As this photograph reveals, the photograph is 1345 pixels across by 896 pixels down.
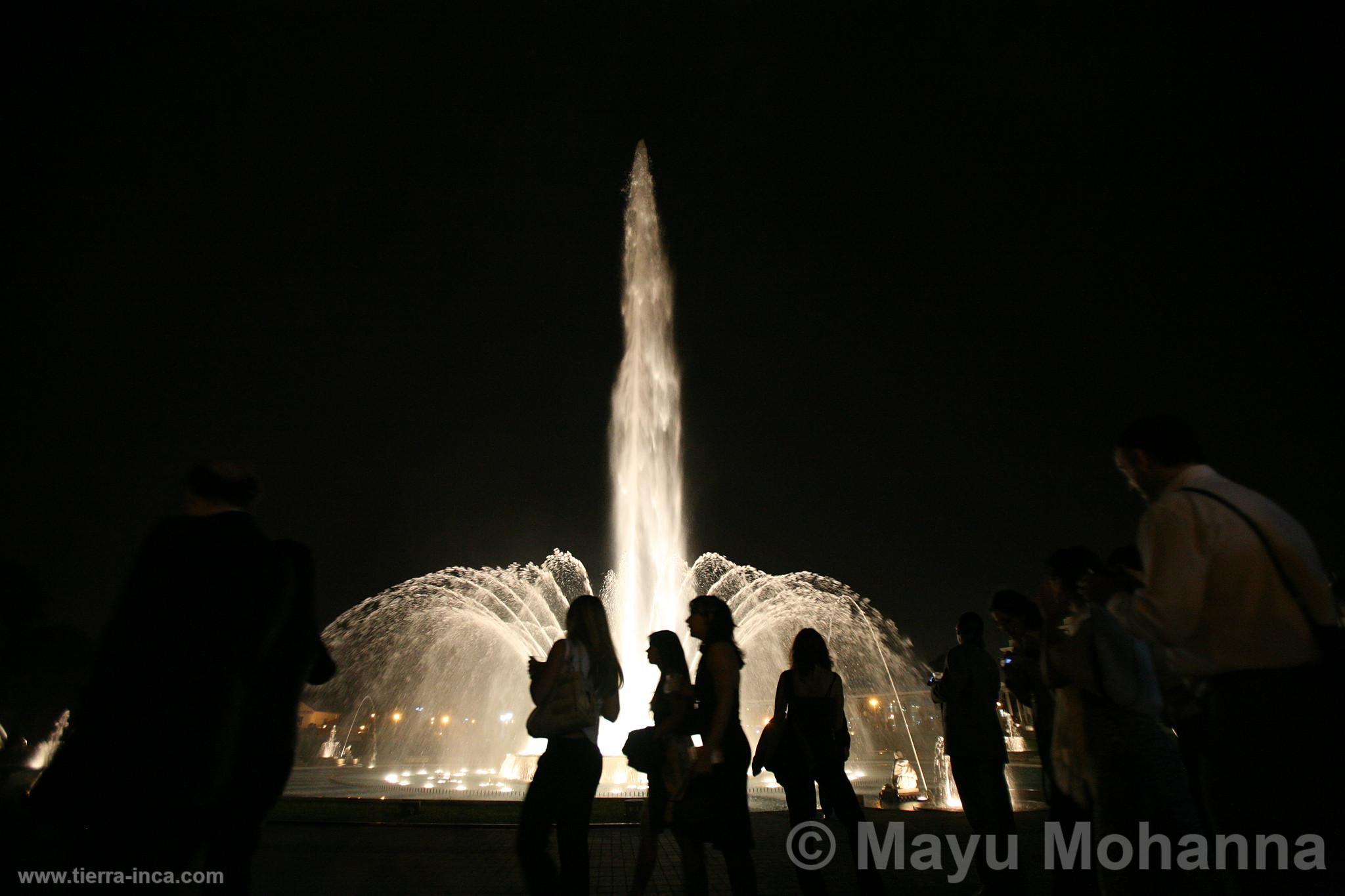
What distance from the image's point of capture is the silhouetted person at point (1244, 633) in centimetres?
235

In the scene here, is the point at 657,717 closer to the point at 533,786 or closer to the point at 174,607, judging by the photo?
the point at 533,786

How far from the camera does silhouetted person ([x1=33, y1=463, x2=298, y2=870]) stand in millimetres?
2596

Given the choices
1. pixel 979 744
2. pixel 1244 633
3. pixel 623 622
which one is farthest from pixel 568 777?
pixel 623 622

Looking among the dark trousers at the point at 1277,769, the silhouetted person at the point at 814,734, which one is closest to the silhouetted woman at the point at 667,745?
the silhouetted person at the point at 814,734

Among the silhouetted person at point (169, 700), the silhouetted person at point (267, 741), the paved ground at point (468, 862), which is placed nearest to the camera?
the silhouetted person at point (169, 700)

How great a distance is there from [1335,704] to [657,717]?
3502 mm

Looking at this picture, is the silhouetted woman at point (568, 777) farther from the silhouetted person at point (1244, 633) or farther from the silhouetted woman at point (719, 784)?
the silhouetted person at point (1244, 633)

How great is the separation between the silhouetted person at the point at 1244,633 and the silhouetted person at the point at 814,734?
3442 mm

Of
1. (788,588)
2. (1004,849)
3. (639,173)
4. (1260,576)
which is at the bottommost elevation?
(1004,849)

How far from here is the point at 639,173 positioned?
3225 centimetres

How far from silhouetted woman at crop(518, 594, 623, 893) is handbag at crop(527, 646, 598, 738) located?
3cm

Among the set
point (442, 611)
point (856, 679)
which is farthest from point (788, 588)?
point (442, 611)

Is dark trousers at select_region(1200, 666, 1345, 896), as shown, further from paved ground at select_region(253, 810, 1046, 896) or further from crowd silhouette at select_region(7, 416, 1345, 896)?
paved ground at select_region(253, 810, 1046, 896)

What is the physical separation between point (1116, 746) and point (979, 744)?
2.58 metres
